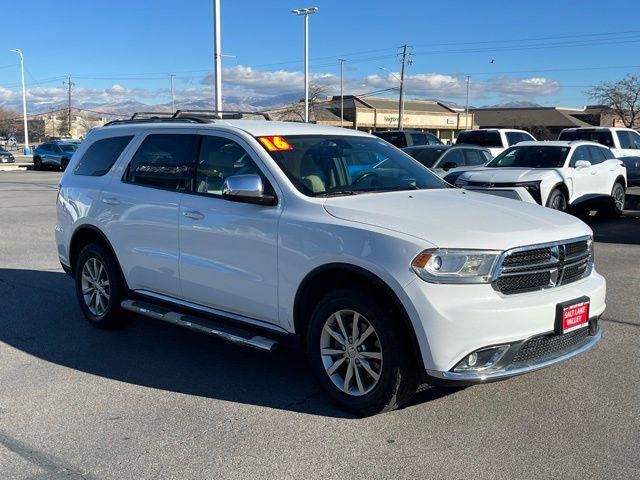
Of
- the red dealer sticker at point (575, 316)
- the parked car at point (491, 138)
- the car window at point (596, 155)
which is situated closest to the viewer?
the red dealer sticker at point (575, 316)

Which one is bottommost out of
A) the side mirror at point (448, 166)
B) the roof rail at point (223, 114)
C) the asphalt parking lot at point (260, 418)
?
the asphalt parking lot at point (260, 418)

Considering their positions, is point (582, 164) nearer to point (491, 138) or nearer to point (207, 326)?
point (491, 138)

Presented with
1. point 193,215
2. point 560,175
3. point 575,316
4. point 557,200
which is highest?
point 560,175

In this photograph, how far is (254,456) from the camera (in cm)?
372

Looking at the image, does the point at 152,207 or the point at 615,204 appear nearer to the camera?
the point at 152,207

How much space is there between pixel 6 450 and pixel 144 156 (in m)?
2.85

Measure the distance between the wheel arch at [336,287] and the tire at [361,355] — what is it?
0.22ft

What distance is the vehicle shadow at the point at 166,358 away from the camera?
15.3 feet

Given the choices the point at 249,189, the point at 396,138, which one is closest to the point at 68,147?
the point at 396,138

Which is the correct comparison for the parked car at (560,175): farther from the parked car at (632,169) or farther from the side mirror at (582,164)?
the parked car at (632,169)

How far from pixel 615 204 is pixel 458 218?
1145cm

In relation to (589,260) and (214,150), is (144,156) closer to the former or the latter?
(214,150)

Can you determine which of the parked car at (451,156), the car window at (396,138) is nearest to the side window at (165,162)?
the parked car at (451,156)

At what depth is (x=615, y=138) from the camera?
19.2 meters
